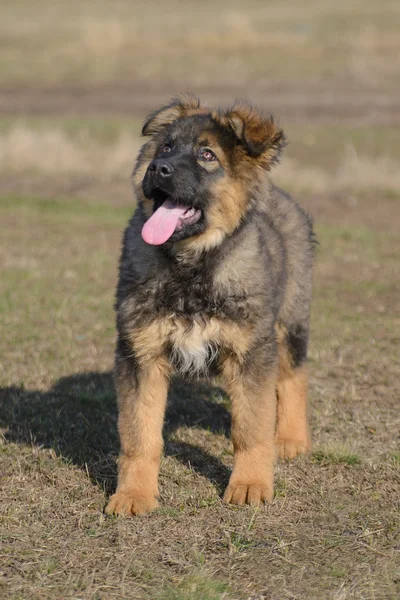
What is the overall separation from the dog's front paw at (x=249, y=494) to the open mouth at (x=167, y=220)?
1416mm

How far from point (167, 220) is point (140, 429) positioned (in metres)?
1.13

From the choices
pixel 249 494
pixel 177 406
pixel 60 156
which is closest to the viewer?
pixel 249 494

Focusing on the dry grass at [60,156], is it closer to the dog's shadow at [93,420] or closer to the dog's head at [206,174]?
the dog's shadow at [93,420]

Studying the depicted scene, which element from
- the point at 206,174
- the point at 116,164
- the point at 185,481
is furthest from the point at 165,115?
the point at 116,164

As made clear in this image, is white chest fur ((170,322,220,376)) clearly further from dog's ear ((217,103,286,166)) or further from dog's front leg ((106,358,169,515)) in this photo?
dog's ear ((217,103,286,166))

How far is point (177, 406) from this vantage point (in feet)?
22.5

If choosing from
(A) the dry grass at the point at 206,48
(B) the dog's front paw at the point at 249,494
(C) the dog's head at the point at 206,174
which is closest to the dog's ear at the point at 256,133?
(C) the dog's head at the point at 206,174

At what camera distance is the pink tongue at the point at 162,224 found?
4820 millimetres

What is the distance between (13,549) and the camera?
4.42m

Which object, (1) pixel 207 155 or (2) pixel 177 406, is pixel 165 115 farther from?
(2) pixel 177 406

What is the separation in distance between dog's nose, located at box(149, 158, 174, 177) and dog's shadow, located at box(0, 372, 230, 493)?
1.83m

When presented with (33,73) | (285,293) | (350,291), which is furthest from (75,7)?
(285,293)

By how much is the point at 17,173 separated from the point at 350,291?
9.01m

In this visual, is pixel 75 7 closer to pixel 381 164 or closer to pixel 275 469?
pixel 381 164
